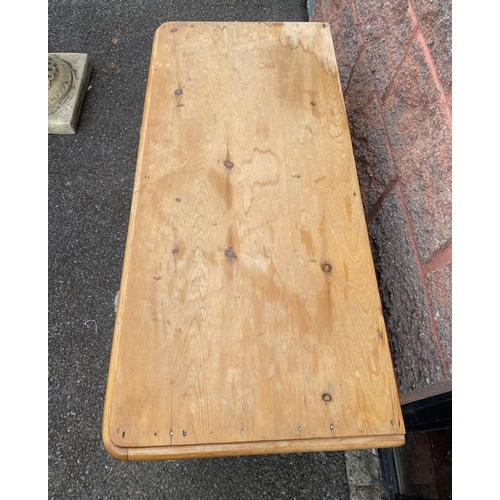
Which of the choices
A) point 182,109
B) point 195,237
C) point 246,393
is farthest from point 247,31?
point 246,393

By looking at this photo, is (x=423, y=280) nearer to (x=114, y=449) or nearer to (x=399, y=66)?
(x=399, y=66)

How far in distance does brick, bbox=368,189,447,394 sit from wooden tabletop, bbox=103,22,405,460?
24 centimetres

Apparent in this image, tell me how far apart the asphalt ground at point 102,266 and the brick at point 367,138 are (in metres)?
1.18

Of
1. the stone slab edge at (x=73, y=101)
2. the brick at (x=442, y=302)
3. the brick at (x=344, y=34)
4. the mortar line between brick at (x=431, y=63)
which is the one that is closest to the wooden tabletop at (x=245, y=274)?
the brick at (x=442, y=302)

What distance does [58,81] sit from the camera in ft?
7.66

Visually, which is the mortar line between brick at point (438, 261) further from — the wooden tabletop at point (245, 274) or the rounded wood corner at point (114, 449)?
the rounded wood corner at point (114, 449)

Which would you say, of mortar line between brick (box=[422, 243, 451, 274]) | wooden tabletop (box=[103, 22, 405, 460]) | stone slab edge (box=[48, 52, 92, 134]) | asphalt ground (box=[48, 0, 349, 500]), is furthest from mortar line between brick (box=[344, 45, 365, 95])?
stone slab edge (box=[48, 52, 92, 134])

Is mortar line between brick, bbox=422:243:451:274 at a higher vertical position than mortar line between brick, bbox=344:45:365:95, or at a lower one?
lower

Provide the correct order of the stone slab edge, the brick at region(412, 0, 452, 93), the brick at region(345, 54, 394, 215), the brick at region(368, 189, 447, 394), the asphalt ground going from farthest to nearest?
1. the stone slab edge
2. the asphalt ground
3. the brick at region(345, 54, 394, 215)
4. the brick at region(368, 189, 447, 394)
5. the brick at region(412, 0, 452, 93)

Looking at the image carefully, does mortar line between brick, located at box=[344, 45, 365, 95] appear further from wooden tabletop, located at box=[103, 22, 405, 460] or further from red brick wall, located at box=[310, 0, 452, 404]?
wooden tabletop, located at box=[103, 22, 405, 460]

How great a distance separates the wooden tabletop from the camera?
951 millimetres

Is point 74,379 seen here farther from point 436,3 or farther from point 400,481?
point 436,3

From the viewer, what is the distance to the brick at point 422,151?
1.12 meters

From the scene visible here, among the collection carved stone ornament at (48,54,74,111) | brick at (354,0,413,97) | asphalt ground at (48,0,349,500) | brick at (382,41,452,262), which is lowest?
asphalt ground at (48,0,349,500)
